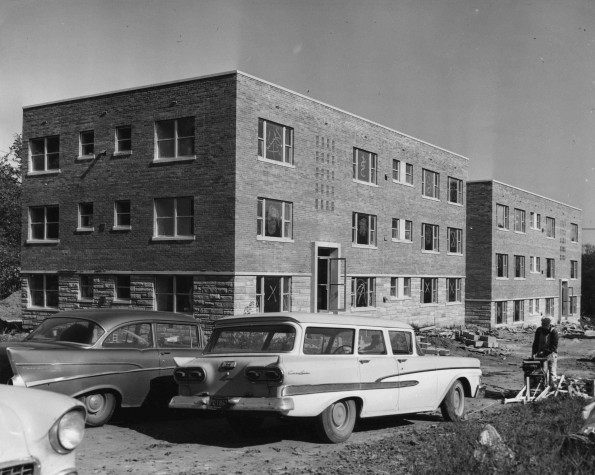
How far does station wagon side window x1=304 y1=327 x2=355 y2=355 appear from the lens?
9453 millimetres

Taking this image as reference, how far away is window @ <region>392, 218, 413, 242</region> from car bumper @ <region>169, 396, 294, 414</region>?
79.6ft

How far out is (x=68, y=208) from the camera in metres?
27.3

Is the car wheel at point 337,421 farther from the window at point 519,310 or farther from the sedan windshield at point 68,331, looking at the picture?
the window at point 519,310

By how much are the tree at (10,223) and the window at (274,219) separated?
29.0m

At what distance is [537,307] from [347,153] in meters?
26.8

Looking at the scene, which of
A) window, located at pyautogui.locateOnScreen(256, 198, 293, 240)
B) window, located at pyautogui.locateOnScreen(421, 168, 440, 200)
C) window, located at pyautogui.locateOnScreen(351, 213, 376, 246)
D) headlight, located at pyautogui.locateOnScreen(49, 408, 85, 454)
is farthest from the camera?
window, located at pyautogui.locateOnScreen(421, 168, 440, 200)

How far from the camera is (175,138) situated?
969 inches

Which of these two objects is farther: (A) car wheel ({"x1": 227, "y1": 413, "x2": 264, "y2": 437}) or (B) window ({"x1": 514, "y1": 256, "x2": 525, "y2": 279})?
(B) window ({"x1": 514, "y1": 256, "x2": 525, "y2": 279})

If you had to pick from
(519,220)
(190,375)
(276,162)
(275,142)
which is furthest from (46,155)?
(519,220)

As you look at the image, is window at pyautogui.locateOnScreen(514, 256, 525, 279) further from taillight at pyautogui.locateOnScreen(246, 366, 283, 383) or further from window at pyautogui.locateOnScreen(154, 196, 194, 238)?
taillight at pyautogui.locateOnScreen(246, 366, 283, 383)

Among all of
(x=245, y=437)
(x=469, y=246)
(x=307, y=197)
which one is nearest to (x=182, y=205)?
(x=307, y=197)

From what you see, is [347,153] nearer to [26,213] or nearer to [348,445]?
[26,213]

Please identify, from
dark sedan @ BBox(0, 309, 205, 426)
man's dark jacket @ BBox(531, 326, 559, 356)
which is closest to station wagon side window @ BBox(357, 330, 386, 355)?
dark sedan @ BBox(0, 309, 205, 426)

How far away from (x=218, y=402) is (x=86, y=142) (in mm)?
20217
